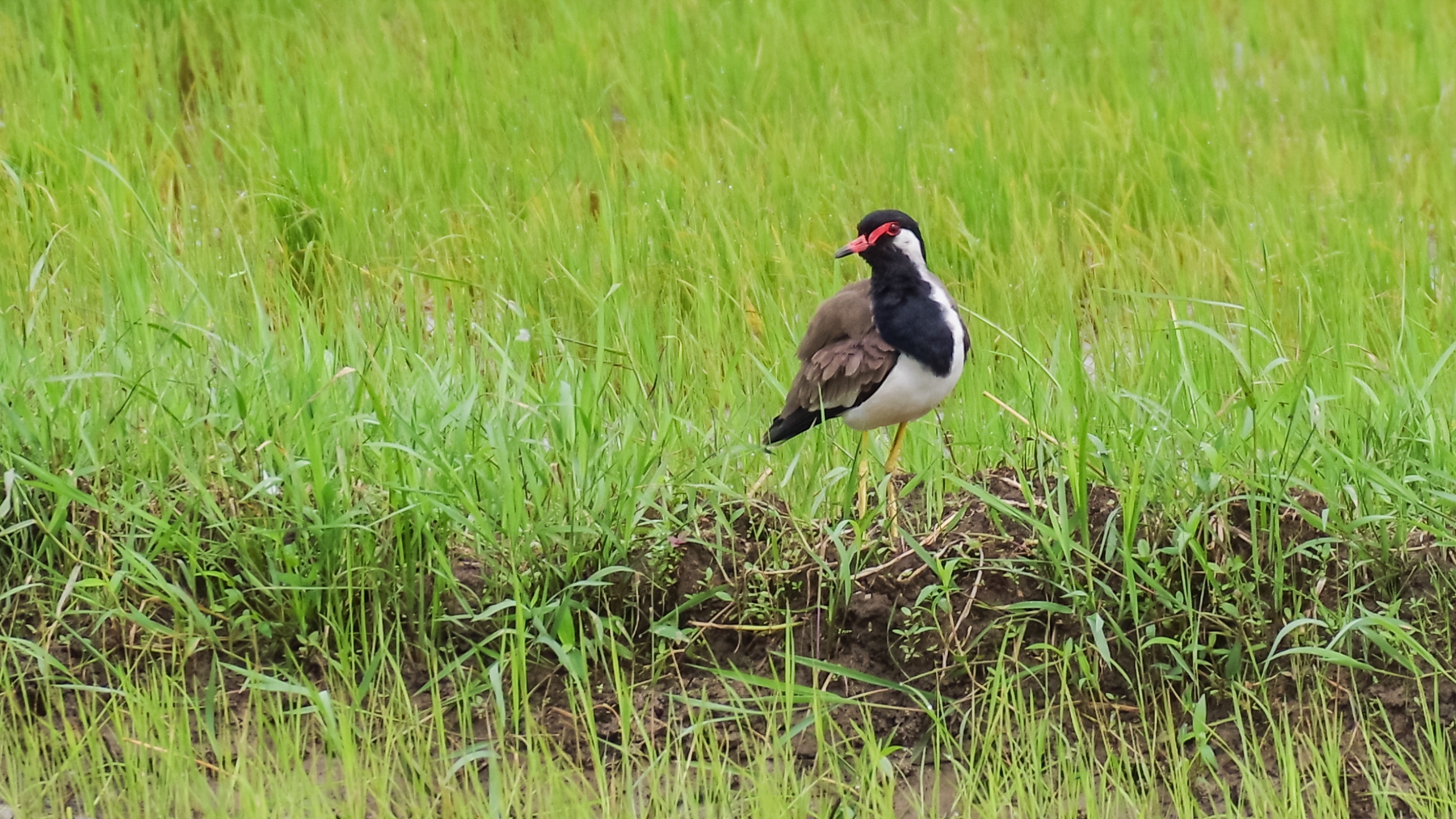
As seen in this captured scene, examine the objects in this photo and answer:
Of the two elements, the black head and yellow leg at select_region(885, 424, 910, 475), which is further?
yellow leg at select_region(885, 424, 910, 475)

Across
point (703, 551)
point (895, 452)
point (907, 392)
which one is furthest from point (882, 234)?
point (703, 551)

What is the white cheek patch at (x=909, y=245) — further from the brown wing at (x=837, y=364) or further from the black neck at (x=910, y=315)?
the brown wing at (x=837, y=364)

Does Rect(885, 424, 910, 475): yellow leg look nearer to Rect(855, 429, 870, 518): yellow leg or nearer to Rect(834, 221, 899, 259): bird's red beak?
Rect(855, 429, 870, 518): yellow leg

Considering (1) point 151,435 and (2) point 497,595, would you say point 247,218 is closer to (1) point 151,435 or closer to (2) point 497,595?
(1) point 151,435

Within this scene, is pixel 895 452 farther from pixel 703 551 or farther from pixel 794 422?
Answer: pixel 703 551

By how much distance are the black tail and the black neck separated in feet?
0.69

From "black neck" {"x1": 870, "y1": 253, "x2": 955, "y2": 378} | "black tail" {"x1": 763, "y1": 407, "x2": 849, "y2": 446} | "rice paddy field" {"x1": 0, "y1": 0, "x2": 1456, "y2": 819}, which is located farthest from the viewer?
"black tail" {"x1": 763, "y1": 407, "x2": 849, "y2": 446}

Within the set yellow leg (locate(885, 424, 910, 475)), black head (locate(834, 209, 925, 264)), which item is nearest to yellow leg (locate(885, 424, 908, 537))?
yellow leg (locate(885, 424, 910, 475))

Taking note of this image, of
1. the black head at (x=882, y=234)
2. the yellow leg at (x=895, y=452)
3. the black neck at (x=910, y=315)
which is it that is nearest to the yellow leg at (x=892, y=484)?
the yellow leg at (x=895, y=452)

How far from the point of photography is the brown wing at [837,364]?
303cm

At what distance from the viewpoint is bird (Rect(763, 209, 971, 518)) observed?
2998 mm

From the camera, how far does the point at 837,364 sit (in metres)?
3.07

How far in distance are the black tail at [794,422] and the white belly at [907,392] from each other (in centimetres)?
8

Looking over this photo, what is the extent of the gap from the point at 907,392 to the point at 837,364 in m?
0.15
